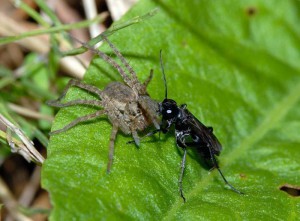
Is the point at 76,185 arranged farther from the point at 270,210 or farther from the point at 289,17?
the point at 289,17

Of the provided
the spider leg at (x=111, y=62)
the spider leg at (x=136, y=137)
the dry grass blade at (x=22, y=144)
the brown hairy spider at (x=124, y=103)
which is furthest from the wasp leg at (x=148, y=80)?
the dry grass blade at (x=22, y=144)

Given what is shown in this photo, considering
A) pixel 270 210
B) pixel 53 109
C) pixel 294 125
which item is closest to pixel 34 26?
pixel 53 109

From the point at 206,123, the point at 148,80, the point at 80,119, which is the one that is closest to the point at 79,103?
the point at 80,119

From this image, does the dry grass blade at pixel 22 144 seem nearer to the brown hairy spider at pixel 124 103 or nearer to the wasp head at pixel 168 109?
the brown hairy spider at pixel 124 103

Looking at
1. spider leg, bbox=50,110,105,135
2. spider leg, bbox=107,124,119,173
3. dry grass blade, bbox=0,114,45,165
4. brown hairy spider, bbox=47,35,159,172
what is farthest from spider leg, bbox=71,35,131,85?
dry grass blade, bbox=0,114,45,165

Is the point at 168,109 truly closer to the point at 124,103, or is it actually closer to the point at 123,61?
the point at 124,103

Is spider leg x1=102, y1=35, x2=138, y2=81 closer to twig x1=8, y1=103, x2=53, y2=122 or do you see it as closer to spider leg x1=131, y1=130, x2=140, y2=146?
spider leg x1=131, y1=130, x2=140, y2=146

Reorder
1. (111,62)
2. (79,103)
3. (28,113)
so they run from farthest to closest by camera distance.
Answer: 1. (28,113)
2. (111,62)
3. (79,103)
